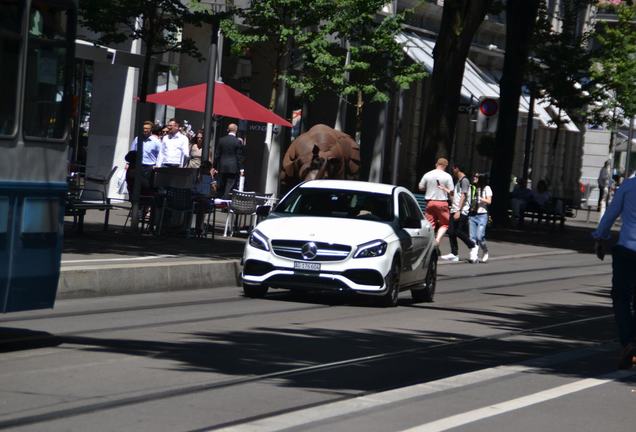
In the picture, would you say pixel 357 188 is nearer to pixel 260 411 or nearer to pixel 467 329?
pixel 467 329

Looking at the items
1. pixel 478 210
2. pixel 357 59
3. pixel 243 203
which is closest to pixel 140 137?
pixel 243 203

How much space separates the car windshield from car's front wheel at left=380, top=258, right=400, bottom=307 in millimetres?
675

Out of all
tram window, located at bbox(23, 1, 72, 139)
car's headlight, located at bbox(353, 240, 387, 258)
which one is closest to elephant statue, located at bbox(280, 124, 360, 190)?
car's headlight, located at bbox(353, 240, 387, 258)

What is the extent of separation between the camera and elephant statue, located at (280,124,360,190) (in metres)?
27.9

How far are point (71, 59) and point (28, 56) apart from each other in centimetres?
58

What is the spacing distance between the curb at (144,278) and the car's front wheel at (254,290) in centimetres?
96

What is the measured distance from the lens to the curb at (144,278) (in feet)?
53.1

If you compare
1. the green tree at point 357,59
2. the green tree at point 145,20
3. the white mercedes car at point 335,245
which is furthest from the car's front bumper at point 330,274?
the green tree at point 357,59

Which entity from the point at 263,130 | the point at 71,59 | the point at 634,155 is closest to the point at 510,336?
the point at 71,59

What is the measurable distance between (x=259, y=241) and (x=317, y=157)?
1043 centimetres

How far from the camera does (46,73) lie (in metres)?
11.4

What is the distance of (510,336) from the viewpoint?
15.0 metres

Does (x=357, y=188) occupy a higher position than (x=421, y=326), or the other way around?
(x=357, y=188)

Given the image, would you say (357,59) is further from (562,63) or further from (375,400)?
(375,400)
